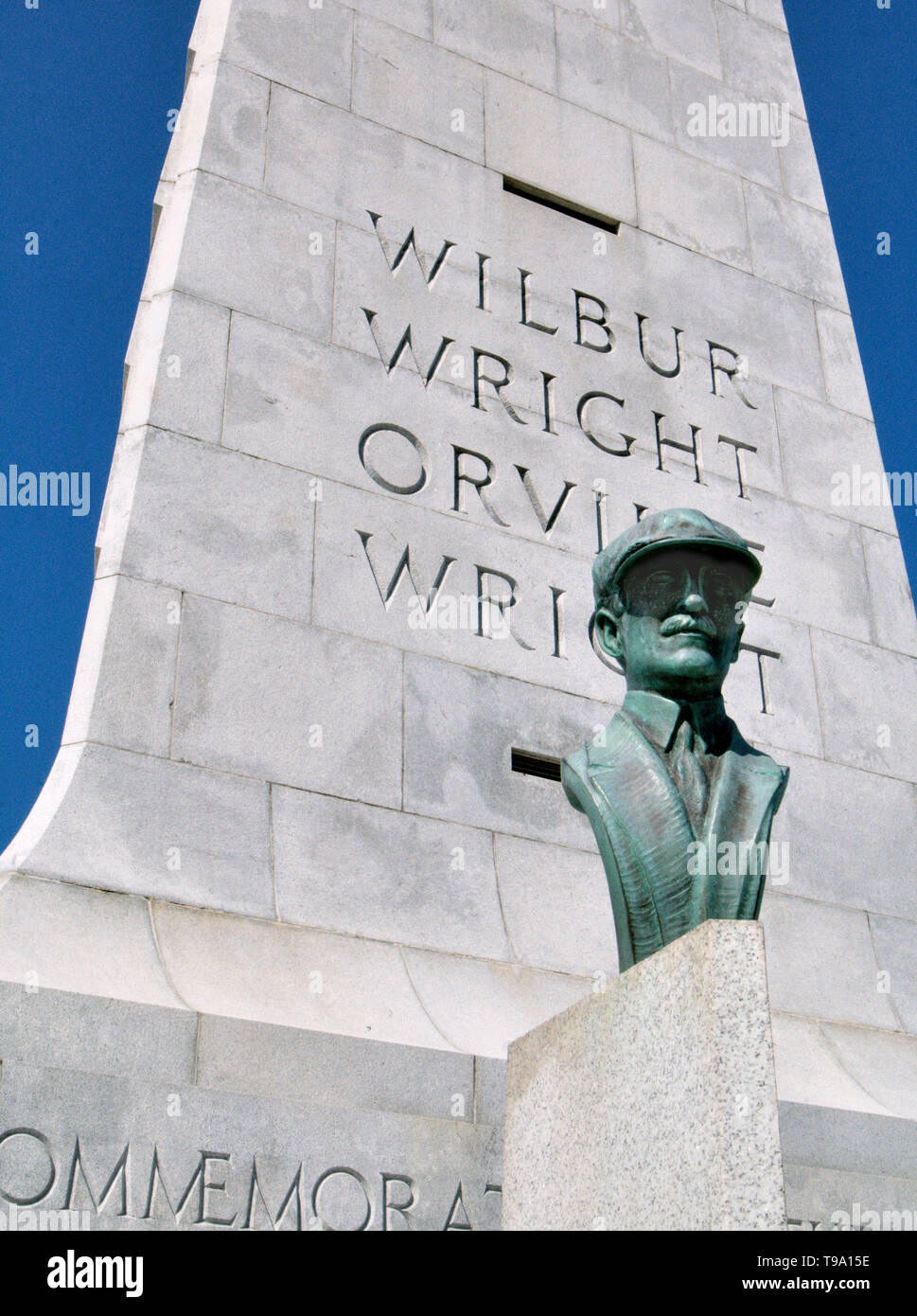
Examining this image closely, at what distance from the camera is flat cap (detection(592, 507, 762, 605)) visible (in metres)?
6.12

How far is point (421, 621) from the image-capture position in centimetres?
929

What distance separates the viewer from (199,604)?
855cm

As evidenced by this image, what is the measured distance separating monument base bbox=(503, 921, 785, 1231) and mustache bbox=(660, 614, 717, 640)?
51.0 inches

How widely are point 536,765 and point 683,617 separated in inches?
131

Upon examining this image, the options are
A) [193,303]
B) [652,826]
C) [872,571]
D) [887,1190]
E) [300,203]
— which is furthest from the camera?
[872,571]

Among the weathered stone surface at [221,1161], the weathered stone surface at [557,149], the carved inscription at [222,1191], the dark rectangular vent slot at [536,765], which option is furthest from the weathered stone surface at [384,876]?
the weathered stone surface at [557,149]

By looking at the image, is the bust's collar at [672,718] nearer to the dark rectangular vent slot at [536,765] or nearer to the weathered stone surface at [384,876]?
the weathered stone surface at [384,876]

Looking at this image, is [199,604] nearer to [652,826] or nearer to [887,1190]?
[652,826]

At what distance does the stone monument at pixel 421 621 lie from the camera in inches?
275

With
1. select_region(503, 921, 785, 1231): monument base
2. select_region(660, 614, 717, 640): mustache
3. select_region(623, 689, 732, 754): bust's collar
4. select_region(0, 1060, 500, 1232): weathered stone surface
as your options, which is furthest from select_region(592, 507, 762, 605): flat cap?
select_region(0, 1060, 500, 1232): weathered stone surface

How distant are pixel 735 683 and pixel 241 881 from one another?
3677 mm

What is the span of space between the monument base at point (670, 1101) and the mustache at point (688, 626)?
129 cm
